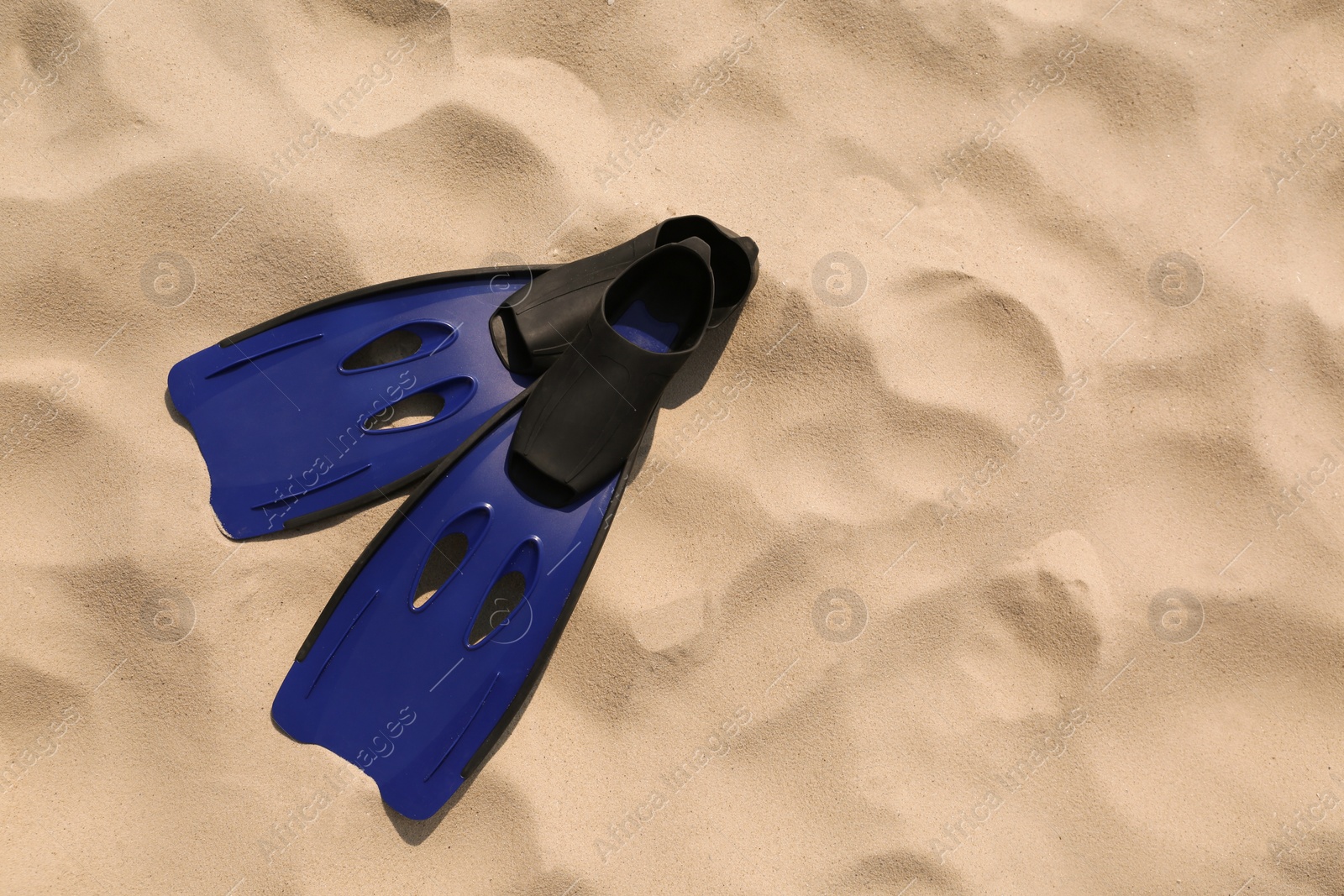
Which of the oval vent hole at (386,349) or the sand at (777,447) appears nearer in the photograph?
the sand at (777,447)

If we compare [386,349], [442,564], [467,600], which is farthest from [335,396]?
[467,600]

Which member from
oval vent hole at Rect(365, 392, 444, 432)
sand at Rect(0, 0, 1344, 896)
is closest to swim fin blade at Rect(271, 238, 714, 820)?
sand at Rect(0, 0, 1344, 896)

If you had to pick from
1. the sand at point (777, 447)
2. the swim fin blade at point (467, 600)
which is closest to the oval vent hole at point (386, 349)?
the sand at point (777, 447)

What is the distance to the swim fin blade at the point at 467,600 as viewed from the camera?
8.18ft

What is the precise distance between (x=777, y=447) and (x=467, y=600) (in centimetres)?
110

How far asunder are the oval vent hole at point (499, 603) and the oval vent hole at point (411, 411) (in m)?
0.58

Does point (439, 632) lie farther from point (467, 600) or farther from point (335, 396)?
point (335, 396)

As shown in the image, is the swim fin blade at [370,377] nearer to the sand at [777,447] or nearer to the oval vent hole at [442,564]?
the sand at [777,447]

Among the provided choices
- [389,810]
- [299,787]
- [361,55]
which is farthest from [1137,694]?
[361,55]

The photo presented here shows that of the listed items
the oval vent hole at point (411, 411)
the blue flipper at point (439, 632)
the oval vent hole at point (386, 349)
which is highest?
the oval vent hole at point (386, 349)

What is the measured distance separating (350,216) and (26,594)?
1.53m

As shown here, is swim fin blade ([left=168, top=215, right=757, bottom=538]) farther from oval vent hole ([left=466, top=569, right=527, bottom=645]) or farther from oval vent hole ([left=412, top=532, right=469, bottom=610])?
oval vent hole ([left=466, top=569, right=527, bottom=645])

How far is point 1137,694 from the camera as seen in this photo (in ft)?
8.70

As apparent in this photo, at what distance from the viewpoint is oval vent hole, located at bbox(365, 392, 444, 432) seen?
2615 mm
